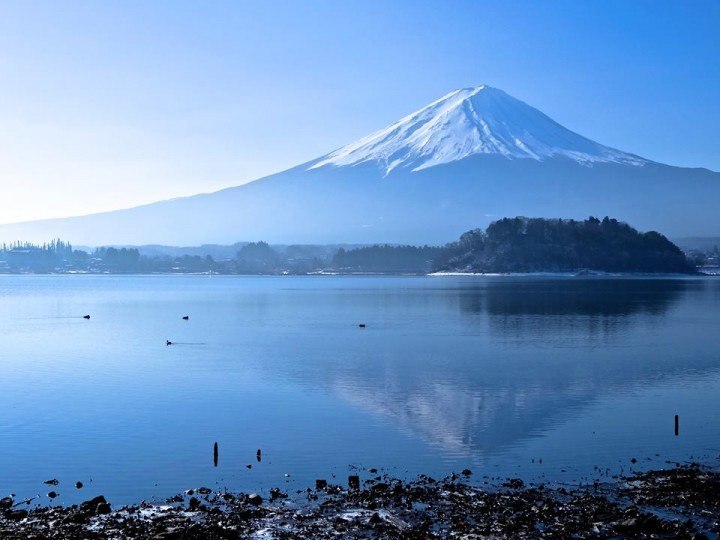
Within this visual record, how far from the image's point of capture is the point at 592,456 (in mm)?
17703

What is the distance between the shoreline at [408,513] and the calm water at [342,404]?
0.99 m

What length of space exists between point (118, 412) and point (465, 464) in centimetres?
1222

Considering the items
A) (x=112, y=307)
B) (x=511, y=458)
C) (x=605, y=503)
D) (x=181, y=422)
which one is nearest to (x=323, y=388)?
(x=181, y=422)

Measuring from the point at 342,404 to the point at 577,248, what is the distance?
171776mm

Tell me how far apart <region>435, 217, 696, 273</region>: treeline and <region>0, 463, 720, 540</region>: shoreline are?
175753mm

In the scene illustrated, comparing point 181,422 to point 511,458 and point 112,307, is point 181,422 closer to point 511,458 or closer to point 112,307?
point 511,458

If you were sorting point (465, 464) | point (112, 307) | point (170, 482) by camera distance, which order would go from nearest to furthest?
point (170, 482) < point (465, 464) < point (112, 307)

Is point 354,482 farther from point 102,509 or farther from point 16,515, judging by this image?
point 16,515

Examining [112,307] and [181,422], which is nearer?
[181,422]

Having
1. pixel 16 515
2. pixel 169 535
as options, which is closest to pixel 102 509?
pixel 16 515

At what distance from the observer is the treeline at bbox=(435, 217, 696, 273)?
185750mm

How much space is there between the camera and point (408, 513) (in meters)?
13.3

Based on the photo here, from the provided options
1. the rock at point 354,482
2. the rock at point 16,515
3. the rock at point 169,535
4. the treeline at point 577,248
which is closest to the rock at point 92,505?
the rock at point 16,515

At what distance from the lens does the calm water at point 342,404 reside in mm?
17141
